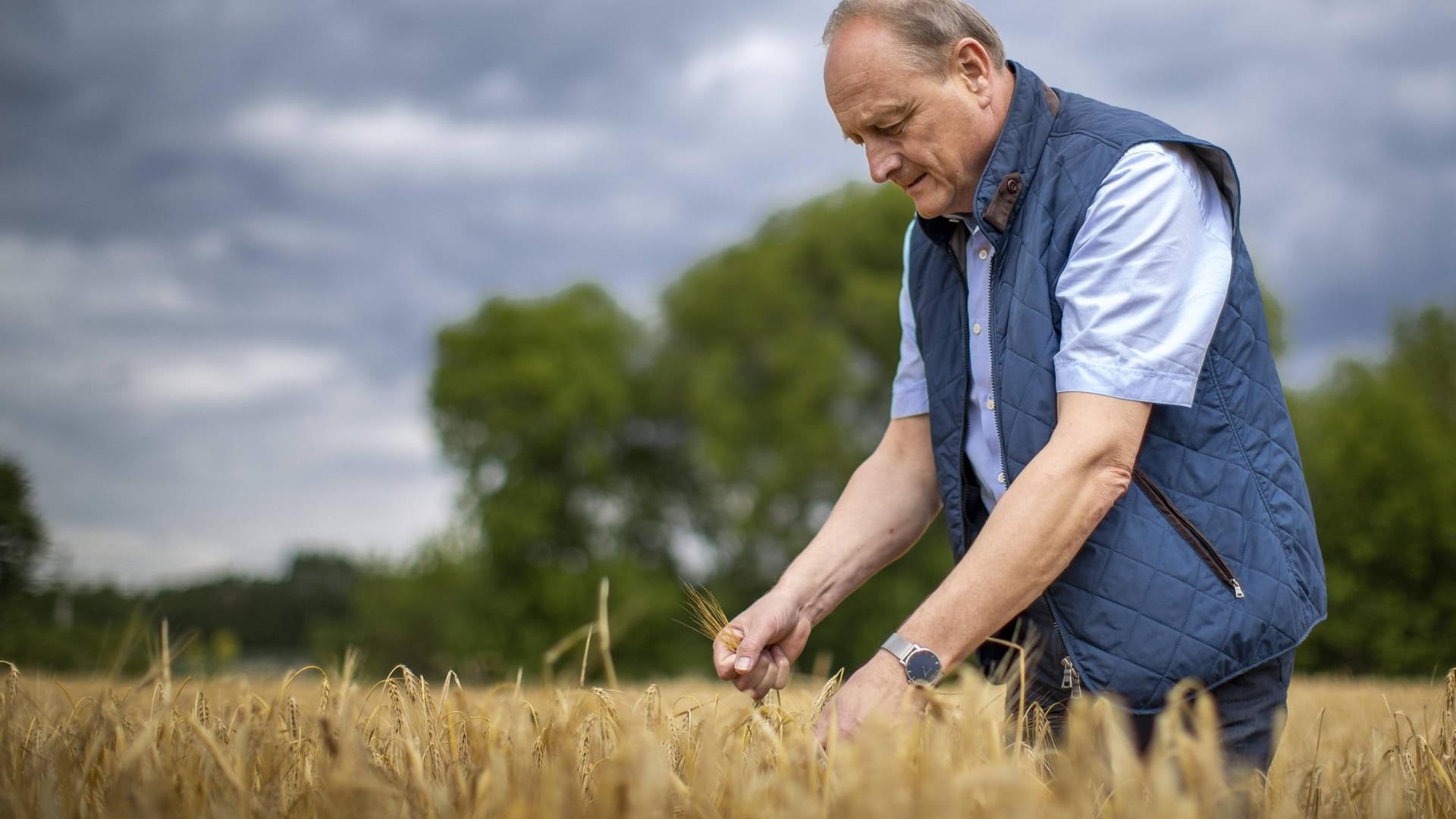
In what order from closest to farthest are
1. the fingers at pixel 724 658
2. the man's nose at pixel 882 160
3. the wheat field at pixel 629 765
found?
1. the wheat field at pixel 629 765
2. the fingers at pixel 724 658
3. the man's nose at pixel 882 160

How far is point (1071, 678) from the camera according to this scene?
2.54 m

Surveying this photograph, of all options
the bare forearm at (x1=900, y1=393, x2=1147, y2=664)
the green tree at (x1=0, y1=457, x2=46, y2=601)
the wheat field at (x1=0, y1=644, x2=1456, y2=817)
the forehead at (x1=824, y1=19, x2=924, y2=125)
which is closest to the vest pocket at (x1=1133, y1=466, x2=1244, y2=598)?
the bare forearm at (x1=900, y1=393, x2=1147, y2=664)

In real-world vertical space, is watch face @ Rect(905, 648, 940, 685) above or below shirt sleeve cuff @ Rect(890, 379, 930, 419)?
below

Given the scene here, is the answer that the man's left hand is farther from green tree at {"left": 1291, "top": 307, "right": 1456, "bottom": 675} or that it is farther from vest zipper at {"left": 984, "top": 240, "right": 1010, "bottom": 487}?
green tree at {"left": 1291, "top": 307, "right": 1456, "bottom": 675}

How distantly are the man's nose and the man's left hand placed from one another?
1214mm

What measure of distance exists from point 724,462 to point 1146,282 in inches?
866

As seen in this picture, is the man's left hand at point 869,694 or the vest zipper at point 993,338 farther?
the vest zipper at point 993,338

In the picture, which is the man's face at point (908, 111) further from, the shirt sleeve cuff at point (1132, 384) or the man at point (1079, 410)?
the shirt sleeve cuff at point (1132, 384)

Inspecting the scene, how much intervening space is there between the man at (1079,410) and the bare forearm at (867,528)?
2 cm

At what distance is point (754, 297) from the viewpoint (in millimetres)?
26281

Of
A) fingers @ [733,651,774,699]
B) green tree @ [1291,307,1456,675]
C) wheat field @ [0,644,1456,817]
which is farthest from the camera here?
green tree @ [1291,307,1456,675]

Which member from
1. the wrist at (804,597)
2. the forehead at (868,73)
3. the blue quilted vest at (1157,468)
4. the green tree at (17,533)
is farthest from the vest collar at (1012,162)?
the green tree at (17,533)

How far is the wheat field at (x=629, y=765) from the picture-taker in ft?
4.75

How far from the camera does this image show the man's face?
8.91ft
